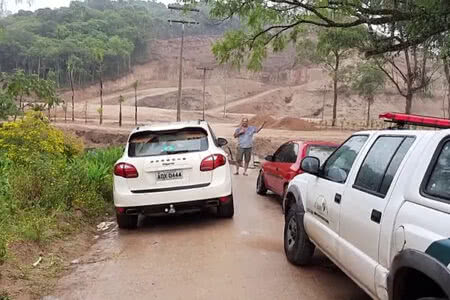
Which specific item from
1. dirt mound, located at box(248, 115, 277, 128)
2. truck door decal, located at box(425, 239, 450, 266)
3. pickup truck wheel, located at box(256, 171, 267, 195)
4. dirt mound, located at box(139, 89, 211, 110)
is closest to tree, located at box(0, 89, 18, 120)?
pickup truck wheel, located at box(256, 171, 267, 195)

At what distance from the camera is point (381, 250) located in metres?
3.34

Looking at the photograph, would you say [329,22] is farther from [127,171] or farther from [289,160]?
[127,171]

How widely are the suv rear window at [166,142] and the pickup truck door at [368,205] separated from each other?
153 inches

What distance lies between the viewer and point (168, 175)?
7.46 metres

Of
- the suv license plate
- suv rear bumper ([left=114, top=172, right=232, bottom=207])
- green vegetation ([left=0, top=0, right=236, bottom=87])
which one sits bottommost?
suv rear bumper ([left=114, top=172, right=232, bottom=207])

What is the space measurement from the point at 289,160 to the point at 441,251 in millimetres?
6928

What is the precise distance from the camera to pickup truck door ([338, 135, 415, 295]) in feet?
11.4

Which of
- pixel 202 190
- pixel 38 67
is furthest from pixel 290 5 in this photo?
pixel 38 67

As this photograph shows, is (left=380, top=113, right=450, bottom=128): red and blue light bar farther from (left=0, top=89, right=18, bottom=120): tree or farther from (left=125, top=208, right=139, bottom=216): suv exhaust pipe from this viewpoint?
(left=0, top=89, right=18, bottom=120): tree

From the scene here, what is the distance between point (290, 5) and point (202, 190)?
6795 millimetres

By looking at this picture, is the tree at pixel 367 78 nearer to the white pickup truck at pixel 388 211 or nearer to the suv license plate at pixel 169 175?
the suv license plate at pixel 169 175

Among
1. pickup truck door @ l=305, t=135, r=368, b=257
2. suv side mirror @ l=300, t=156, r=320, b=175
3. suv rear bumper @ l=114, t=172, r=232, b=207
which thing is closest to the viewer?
pickup truck door @ l=305, t=135, r=368, b=257

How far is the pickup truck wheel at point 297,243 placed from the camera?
17.9ft

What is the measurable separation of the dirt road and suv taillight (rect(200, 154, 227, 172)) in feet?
3.00
